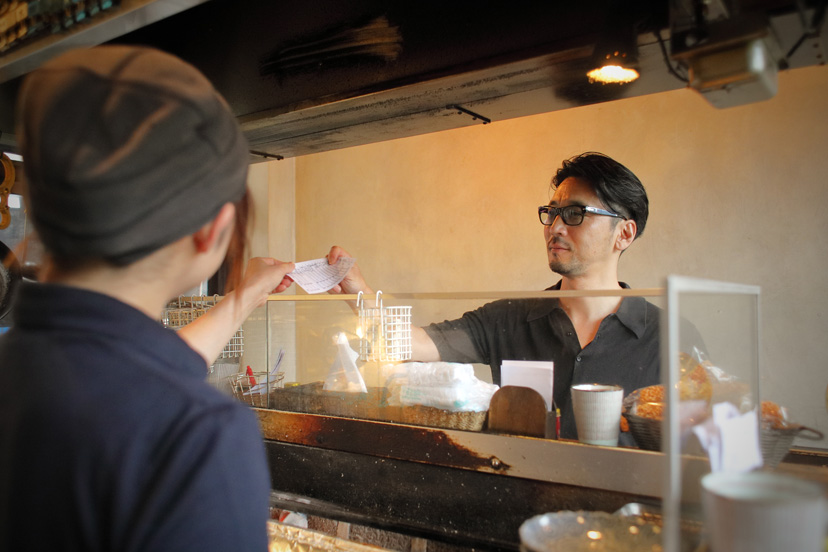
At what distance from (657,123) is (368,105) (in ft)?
8.53

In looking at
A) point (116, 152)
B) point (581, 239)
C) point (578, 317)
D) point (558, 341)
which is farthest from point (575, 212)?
point (116, 152)

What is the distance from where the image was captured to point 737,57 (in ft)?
2.82

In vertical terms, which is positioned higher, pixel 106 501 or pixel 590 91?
pixel 590 91

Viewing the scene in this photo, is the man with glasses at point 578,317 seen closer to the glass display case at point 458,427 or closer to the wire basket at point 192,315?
the glass display case at point 458,427

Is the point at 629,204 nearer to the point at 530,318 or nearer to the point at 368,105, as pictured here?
the point at 530,318

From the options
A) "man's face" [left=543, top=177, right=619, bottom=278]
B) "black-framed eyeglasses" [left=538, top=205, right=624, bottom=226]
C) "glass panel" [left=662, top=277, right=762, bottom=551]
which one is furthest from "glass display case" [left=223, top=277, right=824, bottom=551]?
"black-framed eyeglasses" [left=538, top=205, right=624, bottom=226]

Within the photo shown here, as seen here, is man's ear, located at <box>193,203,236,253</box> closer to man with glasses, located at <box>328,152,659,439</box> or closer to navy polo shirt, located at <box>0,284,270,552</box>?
navy polo shirt, located at <box>0,284,270,552</box>

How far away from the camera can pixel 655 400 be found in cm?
140

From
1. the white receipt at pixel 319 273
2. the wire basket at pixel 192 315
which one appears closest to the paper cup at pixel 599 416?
the white receipt at pixel 319 273

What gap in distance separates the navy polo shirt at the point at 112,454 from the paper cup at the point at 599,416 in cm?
93

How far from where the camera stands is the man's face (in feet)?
7.36

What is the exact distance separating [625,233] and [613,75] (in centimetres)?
125

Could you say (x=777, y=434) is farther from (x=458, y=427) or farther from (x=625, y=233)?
(x=625, y=233)

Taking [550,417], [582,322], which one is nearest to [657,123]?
[582,322]
